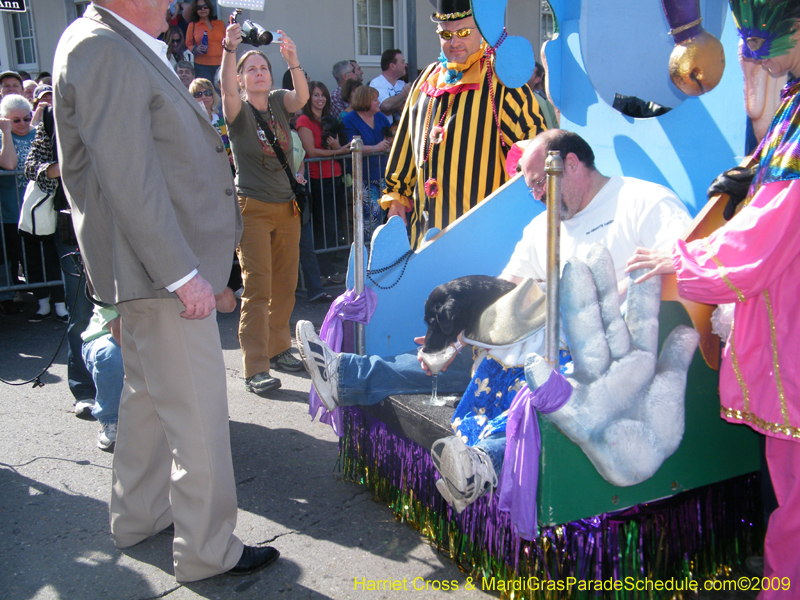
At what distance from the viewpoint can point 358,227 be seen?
300 centimetres

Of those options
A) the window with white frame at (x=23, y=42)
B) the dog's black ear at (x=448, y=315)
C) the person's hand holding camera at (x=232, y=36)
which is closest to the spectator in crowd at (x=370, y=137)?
the person's hand holding camera at (x=232, y=36)

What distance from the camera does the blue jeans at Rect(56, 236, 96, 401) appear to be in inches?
151

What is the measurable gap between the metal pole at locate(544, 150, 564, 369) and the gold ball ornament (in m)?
0.83

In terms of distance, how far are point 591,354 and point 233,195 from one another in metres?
1.26

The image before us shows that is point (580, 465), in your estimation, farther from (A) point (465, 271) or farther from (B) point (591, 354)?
(A) point (465, 271)

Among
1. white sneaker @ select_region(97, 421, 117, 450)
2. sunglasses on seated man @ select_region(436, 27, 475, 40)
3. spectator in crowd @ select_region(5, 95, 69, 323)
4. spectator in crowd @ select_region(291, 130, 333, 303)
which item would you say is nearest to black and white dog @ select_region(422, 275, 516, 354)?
sunglasses on seated man @ select_region(436, 27, 475, 40)

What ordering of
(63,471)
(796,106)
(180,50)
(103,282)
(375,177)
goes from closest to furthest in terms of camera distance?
(796,106) → (103,282) → (63,471) → (375,177) → (180,50)

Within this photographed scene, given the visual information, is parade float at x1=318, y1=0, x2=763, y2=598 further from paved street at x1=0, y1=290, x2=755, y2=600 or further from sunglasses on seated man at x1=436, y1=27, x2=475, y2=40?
sunglasses on seated man at x1=436, y1=27, x2=475, y2=40

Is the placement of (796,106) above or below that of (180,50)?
below

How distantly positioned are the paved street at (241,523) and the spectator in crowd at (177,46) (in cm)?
556

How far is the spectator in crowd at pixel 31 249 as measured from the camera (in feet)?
18.7

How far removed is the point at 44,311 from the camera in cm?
591

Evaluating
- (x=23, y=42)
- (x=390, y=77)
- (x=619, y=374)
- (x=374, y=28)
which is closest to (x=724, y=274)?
(x=619, y=374)

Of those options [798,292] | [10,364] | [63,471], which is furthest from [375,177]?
[798,292]
